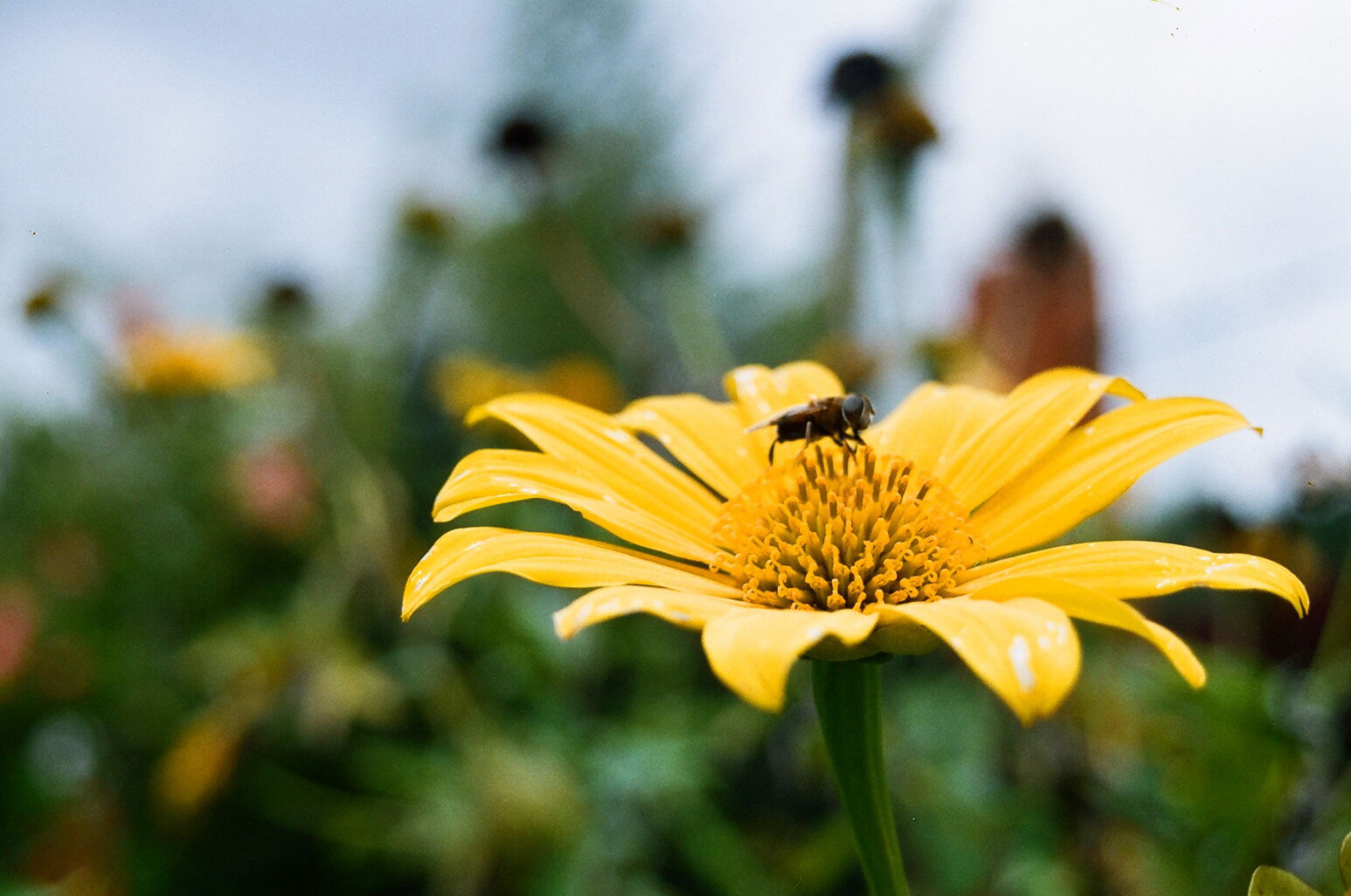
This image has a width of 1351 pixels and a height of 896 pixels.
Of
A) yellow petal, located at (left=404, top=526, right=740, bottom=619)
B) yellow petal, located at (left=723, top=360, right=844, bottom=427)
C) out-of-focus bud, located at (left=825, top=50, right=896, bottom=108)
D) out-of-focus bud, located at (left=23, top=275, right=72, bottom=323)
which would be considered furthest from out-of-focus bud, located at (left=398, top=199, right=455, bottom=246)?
yellow petal, located at (left=404, top=526, right=740, bottom=619)

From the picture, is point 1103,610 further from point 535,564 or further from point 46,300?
point 46,300

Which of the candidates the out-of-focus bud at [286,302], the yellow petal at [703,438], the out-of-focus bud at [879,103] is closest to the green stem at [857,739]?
the yellow petal at [703,438]

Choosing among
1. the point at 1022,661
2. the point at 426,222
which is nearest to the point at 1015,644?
the point at 1022,661

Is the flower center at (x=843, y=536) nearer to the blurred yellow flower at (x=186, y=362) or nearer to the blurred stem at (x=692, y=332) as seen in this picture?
the blurred stem at (x=692, y=332)

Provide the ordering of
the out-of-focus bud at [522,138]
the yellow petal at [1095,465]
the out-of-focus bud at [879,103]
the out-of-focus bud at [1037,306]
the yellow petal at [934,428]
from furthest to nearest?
the out-of-focus bud at [522,138], the out-of-focus bud at [1037,306], the out-of-focus bud at [879,103], the yellow petal at [934,428], the yellow petal at [1095,465]

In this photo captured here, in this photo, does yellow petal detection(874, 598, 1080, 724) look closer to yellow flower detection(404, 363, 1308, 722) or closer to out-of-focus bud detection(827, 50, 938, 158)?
yellow flower detection(404, 363, 1308, 722)

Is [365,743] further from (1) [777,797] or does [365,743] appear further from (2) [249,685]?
(1) [777,797]

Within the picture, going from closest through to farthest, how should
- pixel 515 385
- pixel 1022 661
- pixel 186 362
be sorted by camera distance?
pixel 1022 661 → pixel 515 385 → pixel 186 362
